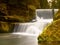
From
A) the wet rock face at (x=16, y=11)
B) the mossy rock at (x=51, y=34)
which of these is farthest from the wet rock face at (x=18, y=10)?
the mossy rock at (x=51, y=34)

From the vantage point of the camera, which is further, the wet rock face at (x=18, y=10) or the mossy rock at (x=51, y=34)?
the wet rock face at (x=18, y=10)

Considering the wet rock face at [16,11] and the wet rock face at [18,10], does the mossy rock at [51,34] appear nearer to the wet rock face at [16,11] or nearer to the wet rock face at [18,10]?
the wet rock face at [16,11]

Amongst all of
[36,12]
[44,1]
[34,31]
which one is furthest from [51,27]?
[44,1]

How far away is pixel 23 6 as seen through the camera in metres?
19.2

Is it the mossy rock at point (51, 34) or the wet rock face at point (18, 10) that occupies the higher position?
the mossy rock at point (51, 34)

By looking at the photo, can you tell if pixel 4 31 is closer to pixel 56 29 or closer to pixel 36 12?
pixel 36 12

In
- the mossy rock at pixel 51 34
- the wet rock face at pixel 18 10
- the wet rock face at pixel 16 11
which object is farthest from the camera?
the wet rock face at pixel 18 10

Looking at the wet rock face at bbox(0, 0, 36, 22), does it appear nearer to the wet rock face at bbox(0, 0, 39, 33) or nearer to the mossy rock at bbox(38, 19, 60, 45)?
the wet rock face at bbox(0, 0, 39, 33)

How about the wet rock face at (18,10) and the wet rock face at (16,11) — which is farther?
the wet rock face at (18,10)

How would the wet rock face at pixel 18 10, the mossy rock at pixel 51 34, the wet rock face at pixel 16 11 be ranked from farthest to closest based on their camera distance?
the wet rock face at pixel 18 10
the wet rock face at pixel 16 11
the mossy rock at pixel 51 34

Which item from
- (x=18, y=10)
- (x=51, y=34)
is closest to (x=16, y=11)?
(x=18, y=10)

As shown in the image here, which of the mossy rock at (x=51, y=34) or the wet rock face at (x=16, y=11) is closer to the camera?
the mossy rock at (x=51, y=34)

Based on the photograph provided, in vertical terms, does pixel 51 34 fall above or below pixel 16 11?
above

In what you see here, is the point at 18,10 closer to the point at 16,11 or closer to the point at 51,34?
the point at 16,11
